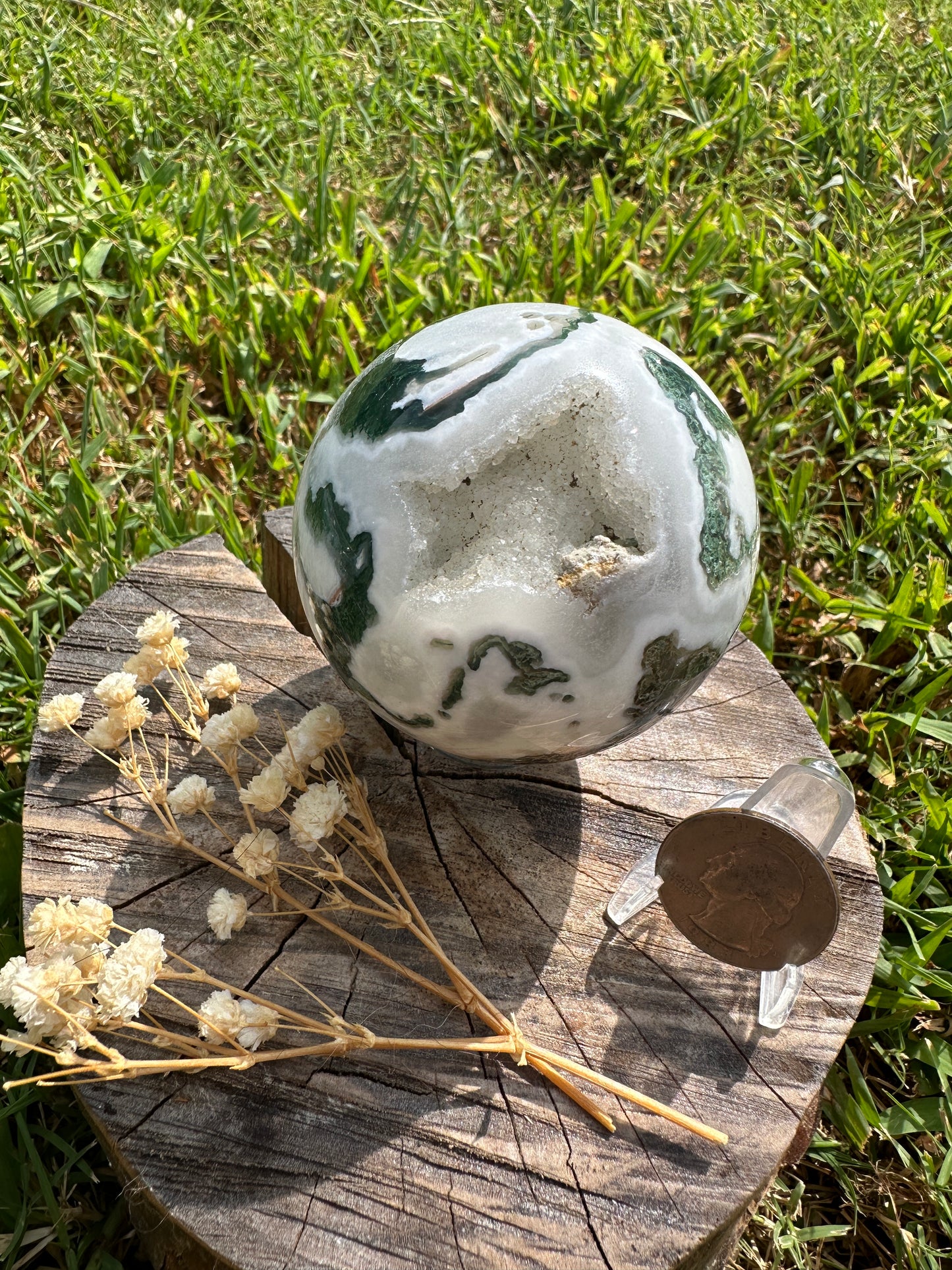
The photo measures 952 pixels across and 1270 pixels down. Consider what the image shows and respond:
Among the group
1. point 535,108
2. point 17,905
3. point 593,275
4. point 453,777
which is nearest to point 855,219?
point 593,275

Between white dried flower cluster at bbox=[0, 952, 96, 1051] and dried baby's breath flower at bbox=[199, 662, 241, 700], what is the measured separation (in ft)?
1.51

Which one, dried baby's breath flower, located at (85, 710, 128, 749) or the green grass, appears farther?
the green grass

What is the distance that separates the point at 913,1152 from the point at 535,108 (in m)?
2.89

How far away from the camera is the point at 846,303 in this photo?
274 centimetres

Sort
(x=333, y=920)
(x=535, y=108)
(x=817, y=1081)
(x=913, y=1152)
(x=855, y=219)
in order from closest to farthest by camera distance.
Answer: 1. (x=817, y=1081)
2. (x=333, y=920)
3. (x=913, y=1152)
4. (x=855, y=219)
5. (x=535, y=108)

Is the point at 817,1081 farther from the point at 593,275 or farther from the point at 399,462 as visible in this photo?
the point at 593,275

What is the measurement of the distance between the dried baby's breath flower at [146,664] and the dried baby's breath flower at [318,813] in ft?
1.16

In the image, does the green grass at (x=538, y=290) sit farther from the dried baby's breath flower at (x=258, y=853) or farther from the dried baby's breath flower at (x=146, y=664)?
the dried baby's breath flower at (x=258, y=853)

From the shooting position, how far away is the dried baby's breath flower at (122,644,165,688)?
1.54 meters

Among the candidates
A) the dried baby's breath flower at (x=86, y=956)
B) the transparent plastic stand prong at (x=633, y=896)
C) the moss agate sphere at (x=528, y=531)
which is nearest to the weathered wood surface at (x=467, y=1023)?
the transparent plastic stand prong at (x=633, y=896)

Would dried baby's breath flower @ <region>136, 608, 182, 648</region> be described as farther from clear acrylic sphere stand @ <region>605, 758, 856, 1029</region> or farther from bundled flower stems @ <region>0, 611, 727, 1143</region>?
clear acrylic sphere stand @ <region>605, 758, 856, 1029</region>

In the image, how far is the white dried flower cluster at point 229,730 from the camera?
145 centimetres

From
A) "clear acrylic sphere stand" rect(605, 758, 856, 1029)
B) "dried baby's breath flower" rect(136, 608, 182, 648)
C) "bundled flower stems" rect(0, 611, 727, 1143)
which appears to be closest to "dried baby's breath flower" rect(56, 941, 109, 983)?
"bundled flower stems" rect(0, 611, 727, 1143)

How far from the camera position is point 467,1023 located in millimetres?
1298
